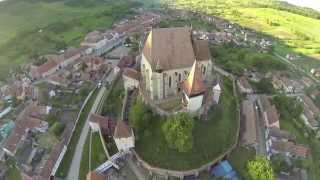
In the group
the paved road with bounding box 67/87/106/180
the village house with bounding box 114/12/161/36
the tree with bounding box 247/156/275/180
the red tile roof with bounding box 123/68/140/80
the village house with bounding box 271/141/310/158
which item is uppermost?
the village house with bounding box 114/12/161/36

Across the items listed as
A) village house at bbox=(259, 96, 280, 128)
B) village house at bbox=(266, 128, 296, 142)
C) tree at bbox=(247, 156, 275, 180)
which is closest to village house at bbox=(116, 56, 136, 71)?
village house at bbox=(259, 96, 280, 128)

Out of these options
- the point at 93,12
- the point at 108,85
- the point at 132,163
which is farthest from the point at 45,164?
the point at 93,12

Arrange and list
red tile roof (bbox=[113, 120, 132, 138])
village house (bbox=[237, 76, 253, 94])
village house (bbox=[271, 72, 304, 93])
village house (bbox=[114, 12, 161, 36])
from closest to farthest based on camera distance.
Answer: red tile roof (bbox=[113, 120, 132, 138]), village house (bbox=[237, 76, 253, 94]), village house (bbox=[271, 72, 304, 93]), village house (bbox=[114, 12, 161, 36])

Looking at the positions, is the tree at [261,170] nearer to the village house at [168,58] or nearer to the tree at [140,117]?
the tree at [140,117]

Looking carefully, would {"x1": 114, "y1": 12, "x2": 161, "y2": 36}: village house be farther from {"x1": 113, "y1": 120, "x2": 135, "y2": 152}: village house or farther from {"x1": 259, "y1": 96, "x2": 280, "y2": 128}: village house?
{"x1": 113, "y1": 120, "x2": 135, "y2": 152}: village house

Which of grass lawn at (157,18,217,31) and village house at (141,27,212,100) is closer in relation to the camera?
village house at (141,27,212,100)

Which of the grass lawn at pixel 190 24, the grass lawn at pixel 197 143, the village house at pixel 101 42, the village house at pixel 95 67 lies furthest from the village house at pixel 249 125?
the grass lawn at pixel 190 24

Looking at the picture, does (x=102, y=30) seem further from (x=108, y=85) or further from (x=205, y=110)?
(x=205, y=110)
